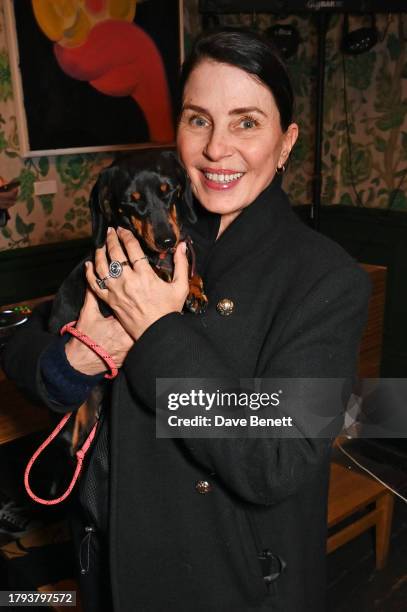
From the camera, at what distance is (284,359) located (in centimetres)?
86

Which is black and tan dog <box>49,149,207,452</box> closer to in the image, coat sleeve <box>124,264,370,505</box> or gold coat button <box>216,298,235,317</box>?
gold coat button <box>216,298,235,317</box>

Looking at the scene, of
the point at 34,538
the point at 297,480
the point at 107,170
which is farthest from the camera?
the point at 34,538

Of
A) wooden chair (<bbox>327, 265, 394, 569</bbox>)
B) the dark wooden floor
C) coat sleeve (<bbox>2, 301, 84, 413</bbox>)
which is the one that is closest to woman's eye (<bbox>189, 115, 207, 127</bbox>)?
coat sleeve (<bbox>2, 301, 84, 413</bbox>)

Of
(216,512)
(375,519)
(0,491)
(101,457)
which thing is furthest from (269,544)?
(0,491)

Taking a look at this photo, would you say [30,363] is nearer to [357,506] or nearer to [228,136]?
[228,136]

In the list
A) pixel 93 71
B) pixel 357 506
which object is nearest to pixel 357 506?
pixel 357 506

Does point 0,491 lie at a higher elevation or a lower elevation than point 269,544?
lower

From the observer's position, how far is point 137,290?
91 cm

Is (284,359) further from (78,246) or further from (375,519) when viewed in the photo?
(78,246)

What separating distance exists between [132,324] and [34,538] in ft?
4.66

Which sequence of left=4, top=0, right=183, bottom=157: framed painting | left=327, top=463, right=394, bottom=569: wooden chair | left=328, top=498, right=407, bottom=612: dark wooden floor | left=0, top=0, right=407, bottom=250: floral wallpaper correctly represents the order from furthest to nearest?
left=0, top=0, right=407, bottom=250: floral wallpaper → left=4, top=0, right=183, bottom=157: framed painting → left=328, top=498, right=407, bottom=612: dark wooden floor → left=327, top=463, right=394, bottom=569: wooden chair

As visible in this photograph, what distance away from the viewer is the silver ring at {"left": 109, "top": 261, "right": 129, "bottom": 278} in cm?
95

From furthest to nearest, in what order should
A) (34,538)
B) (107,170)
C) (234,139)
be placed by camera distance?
(34,538) < (107,170) < (234,139)

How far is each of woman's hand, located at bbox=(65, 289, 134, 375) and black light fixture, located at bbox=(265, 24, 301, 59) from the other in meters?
2.47
